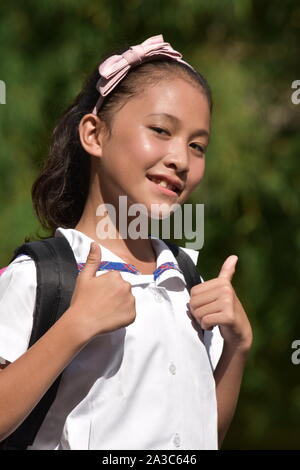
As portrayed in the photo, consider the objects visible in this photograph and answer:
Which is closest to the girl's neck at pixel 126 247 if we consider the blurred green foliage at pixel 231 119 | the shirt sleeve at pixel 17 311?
the shirt sleeve at pixel 17 311

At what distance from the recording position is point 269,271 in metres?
3.59

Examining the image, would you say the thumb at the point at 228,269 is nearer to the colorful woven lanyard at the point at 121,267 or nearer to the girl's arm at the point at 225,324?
the girl's arm at the point at 225,324

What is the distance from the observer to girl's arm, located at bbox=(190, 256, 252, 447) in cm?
158

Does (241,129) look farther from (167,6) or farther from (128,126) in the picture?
(128,126)

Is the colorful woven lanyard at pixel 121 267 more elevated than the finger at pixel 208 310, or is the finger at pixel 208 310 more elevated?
the colorful woven lanyard at pixel 121 267

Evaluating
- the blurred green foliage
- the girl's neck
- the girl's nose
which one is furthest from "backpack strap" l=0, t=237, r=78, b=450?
the blurred green foliage

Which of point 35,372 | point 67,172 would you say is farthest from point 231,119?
point 35,372

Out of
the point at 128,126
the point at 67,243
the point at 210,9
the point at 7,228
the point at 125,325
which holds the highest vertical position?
the point at 210,9

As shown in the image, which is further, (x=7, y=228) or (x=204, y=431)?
(x=7, y=228)

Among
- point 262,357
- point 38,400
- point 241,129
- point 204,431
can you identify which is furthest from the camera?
point 262,357

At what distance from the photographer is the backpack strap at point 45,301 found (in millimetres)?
1450

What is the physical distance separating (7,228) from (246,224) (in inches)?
42.6

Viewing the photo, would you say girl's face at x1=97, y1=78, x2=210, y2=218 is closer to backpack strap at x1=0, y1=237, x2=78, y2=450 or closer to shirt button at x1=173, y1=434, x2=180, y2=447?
backpack strap at x1=0, y1=237, x2=78, y2=450

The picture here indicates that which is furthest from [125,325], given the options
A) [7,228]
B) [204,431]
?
[7,228]
